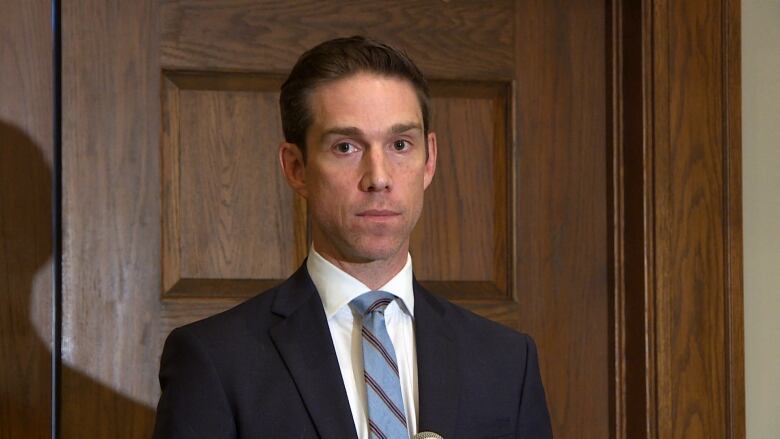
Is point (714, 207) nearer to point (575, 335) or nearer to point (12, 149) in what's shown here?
point (575, 335)

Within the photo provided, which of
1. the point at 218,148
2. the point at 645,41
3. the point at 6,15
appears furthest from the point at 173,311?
the point at 645,41

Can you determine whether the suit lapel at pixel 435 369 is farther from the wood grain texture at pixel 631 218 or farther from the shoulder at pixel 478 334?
the wood grain texture at pixel 631 218

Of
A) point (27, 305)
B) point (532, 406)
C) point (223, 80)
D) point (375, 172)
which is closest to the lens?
point (375, 172)

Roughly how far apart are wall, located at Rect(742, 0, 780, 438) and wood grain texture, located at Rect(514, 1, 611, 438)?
0.24 meters

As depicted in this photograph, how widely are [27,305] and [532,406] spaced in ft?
2.65

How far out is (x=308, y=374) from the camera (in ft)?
4.57

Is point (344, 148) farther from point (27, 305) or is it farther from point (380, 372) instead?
point (27, 305)

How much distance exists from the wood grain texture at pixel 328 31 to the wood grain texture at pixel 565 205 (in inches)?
2.4

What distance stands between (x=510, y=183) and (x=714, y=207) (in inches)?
13.5

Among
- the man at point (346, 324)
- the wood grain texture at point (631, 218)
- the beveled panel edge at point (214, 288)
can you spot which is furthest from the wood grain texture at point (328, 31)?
the man at point (346, 324)

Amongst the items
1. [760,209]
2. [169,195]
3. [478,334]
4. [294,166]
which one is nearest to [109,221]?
[169,195]

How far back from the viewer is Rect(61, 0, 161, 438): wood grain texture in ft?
6.27

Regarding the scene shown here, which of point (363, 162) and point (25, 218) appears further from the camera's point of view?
point (25, 218)

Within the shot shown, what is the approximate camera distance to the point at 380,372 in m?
1.40
